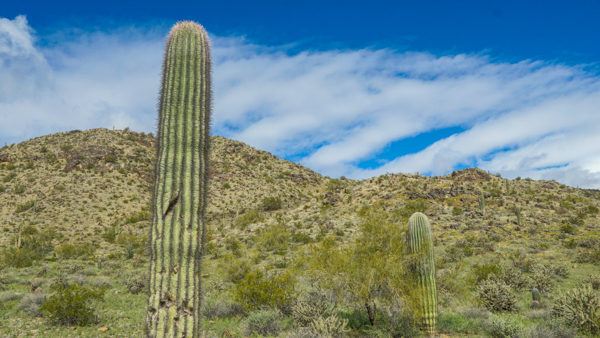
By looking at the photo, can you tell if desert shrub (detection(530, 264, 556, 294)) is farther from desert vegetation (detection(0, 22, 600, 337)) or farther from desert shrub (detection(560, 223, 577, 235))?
desert shrub (detection(560, 223, 577, 235))

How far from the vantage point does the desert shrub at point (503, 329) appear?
9.56 m

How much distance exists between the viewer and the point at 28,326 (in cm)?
1059

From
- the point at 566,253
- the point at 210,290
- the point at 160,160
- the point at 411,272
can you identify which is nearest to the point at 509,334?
the point at 411,272

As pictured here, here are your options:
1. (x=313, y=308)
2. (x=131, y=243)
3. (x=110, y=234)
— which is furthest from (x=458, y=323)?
(x=110, y=234)

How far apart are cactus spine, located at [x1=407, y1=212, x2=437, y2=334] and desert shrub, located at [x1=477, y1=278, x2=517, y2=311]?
381cm

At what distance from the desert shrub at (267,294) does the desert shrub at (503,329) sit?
504 centimetres

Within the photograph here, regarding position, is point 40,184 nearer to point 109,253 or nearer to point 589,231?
point 109,253

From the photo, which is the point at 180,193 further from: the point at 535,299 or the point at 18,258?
the point at 18,258

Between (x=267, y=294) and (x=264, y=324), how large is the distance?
1831 mm

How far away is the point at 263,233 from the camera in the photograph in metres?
27.8

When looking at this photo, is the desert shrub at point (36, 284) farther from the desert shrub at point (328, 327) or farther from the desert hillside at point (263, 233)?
the desert shrub at point (328, 327)

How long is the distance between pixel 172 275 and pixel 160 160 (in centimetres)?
145

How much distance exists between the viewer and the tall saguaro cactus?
5289mm

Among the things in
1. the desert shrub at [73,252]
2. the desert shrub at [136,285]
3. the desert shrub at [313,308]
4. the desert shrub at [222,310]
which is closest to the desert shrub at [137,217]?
the desert shrub at [73,252]
